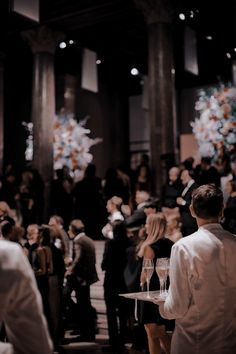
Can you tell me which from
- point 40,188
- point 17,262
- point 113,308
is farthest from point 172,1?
point 17,262

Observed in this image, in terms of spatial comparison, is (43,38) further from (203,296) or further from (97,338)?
(203,296)

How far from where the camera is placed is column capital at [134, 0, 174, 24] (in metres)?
12.7

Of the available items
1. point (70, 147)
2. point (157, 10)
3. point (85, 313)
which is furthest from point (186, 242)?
point (70, 147)

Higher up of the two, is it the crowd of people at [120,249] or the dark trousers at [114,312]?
the crowd of people at [120,249]

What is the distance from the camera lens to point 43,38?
14.8m

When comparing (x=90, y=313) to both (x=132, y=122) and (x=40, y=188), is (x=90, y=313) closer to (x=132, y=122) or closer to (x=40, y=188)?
(x=40, y=188)

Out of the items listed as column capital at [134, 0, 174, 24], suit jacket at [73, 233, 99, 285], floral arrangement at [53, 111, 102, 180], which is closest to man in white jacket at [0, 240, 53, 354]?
suit jacket at [73, 233, 99, 285]

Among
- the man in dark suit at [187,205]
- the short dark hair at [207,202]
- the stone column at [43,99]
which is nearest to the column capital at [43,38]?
the stone column at [43,99]

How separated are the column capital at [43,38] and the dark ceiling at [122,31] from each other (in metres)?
0.17

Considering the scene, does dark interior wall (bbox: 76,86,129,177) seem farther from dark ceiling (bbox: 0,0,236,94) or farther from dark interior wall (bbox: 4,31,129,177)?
dark ceiling (bbox: 0,0,236,94)

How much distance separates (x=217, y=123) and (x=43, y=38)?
601 centimetres

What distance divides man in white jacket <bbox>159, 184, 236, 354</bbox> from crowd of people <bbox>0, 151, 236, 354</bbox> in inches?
0.5

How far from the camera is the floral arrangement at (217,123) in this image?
444 inches

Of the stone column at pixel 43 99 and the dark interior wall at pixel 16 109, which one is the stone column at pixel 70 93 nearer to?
the dark interior wall at pixel 16 109
